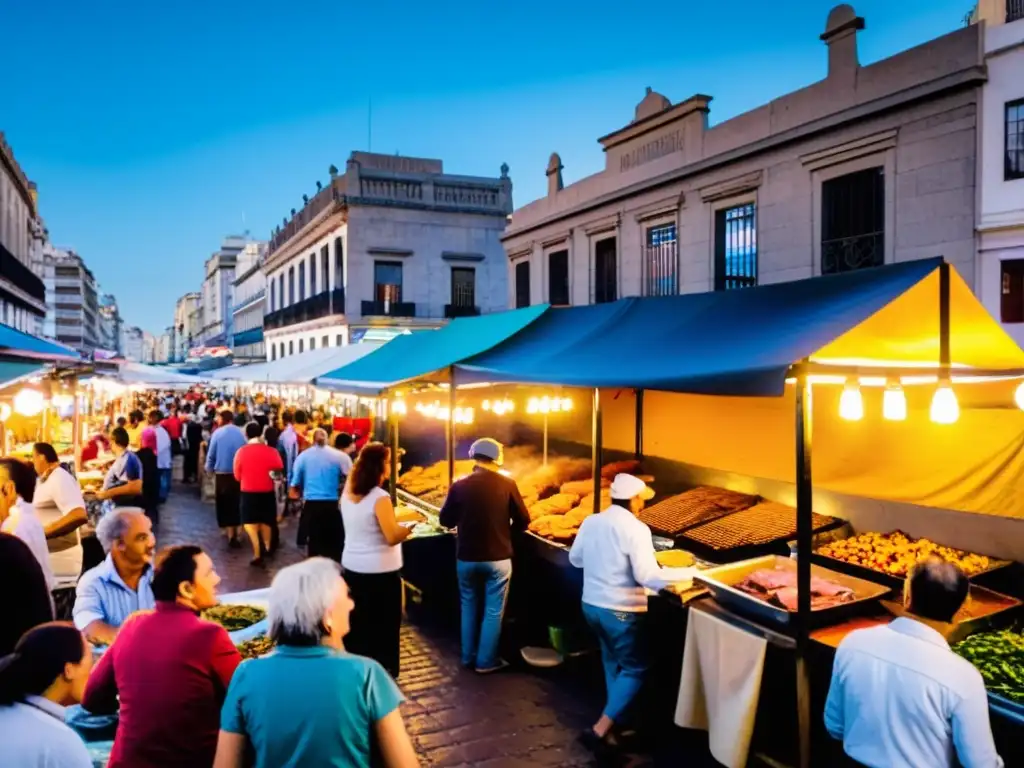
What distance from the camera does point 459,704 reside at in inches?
240

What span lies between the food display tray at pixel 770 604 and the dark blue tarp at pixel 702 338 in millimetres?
1464

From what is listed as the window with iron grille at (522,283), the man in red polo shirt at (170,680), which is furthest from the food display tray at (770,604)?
the window with iron grille at (522,283)

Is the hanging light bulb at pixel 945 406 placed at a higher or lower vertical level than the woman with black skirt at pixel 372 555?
higher

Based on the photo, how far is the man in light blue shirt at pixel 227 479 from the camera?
11828 mm

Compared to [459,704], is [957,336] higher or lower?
higher

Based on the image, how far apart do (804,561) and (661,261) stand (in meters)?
14.7

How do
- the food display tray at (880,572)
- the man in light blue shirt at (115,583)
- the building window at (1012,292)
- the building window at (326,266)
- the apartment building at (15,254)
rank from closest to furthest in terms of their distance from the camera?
the man in light blue shirt at (115,583) → the food display tray at (880,572) → the building window at (1012,292) → the apartment building at (15,254) → the building window at (326,266)

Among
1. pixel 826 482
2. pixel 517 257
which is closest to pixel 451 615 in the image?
pixel 826 482

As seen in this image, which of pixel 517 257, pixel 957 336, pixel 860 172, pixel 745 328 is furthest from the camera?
pixel 517 257

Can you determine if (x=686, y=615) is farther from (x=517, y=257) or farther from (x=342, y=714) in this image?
(x=517, y=257)

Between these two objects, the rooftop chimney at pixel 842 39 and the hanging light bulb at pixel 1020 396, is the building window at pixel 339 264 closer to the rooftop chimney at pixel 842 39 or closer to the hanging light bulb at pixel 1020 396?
the rooftop chimney at pixel 842 39

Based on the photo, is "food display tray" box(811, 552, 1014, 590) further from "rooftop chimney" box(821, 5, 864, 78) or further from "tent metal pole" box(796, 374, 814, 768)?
"rooftop chimney" box(821, 5, 864, 78)

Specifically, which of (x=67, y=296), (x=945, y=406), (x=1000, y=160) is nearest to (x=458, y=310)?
(x=1000, y=160)

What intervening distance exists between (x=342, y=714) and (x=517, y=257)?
23387 millimetres
